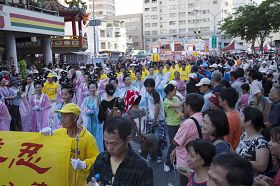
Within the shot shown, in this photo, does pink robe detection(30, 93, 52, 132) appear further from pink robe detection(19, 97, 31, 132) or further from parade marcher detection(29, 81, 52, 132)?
pink robe detection(19, 97, 31, 132)

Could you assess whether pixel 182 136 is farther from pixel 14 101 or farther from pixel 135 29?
pixel 135 29

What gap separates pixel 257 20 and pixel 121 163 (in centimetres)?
2104

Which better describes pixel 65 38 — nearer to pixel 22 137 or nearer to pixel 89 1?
pixel 22 137

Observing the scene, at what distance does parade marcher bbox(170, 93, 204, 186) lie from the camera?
3832 mm

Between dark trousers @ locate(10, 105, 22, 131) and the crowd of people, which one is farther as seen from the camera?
dark trousers @ locate(10, 105, 22, 131)

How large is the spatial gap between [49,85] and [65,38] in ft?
64.6

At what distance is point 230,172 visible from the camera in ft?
7.07

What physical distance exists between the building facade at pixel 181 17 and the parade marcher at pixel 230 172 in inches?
3225

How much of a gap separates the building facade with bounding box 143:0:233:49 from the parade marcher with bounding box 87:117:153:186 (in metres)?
81.4

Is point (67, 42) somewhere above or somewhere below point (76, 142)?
above

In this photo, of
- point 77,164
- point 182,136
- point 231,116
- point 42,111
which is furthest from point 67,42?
point 77,164

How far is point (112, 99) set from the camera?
6.21 m

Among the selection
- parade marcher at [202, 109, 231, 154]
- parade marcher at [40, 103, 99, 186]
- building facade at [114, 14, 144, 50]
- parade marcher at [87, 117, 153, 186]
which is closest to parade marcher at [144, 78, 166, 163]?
parade marcher at [40, 103, 99, 186]

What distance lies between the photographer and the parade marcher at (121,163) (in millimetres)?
2639
